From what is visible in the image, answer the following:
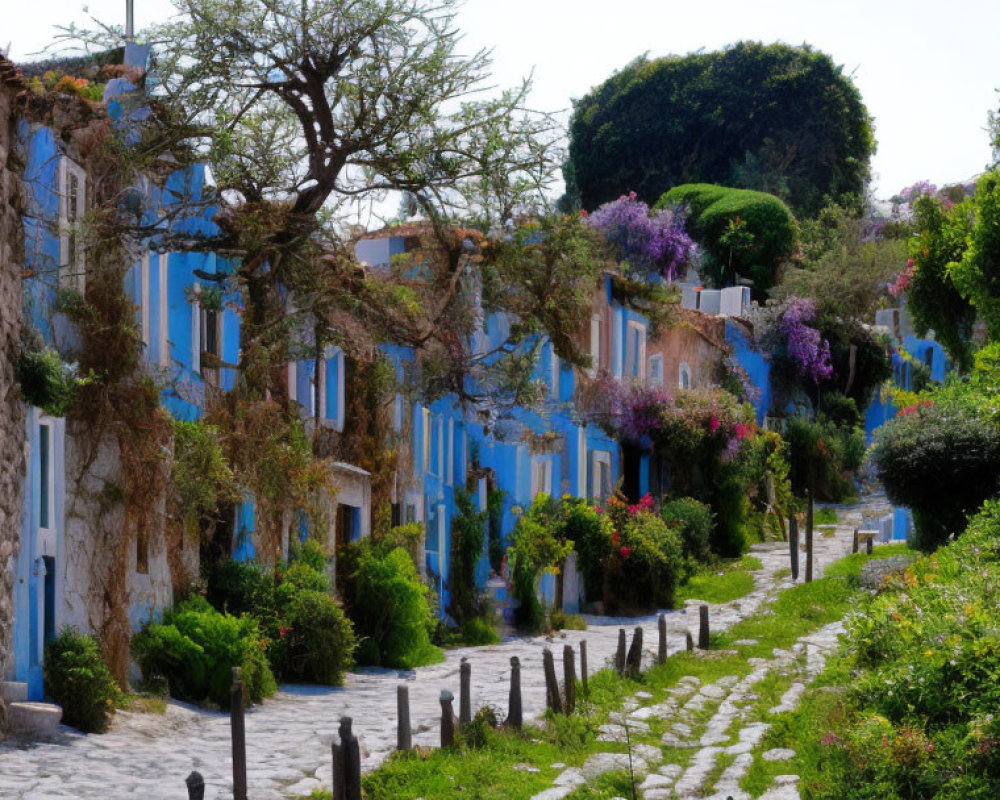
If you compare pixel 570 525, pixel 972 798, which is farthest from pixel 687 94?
pixel 972 798

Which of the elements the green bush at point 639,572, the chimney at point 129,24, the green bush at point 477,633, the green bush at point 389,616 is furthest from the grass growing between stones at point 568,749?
the chimney at point 129,24

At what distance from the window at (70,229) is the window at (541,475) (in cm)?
1328

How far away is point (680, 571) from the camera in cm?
2839

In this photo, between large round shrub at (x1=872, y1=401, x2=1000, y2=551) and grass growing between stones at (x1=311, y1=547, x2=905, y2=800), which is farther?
large round shrub at (x1=872, y1=401, x2=1000, y2=551)

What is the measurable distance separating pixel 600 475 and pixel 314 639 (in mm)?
15496

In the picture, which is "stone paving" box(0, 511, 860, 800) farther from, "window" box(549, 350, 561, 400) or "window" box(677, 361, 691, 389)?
"window" box(677, 361, 691, 389)

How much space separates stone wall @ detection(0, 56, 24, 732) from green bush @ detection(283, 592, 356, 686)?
479cm

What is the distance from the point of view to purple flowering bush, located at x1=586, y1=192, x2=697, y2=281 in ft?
134

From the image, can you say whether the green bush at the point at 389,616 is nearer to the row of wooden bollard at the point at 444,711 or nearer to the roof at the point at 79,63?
the row of wooden bollard at the point at 444,711

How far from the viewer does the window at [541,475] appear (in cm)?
2781

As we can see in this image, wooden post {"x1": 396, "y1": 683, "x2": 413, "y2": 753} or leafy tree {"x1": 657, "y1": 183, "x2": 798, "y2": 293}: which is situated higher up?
leafy tree {"x1": 657, "y1": 183, "x2": 798, "y2": 293}

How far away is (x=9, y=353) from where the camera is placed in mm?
13602

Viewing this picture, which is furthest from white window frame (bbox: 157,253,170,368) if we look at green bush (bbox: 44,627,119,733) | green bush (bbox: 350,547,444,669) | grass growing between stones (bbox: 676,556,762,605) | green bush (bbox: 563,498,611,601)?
grass growing between stones (bbox: 676,556,762,605)

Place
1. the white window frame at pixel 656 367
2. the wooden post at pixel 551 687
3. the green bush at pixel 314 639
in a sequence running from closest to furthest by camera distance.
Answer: the wooden post at pixel 551 687 → the green bush at pixel 314 639 → the white window frame at pixel 656 367
